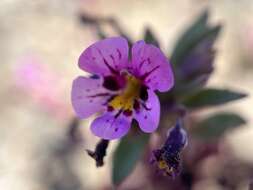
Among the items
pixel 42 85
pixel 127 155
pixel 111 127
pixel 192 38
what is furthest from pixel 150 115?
pixel 42 85

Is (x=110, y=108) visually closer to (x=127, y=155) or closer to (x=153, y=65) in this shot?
(x=153, y=65)

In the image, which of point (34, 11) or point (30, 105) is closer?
point (30, 105)

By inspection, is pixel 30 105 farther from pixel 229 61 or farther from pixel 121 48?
pixel 121 48

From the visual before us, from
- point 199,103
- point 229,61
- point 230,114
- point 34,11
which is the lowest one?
point 229,61

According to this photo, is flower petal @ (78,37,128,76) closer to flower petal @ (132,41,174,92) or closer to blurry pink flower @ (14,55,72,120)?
flower petal @ (132,41,174,92)

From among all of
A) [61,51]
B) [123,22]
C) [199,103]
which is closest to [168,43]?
[123,22]

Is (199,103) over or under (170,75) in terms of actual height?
under

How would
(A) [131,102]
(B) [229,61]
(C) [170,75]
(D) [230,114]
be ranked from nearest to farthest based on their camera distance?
(C) [170,75] → (A) [131,102] → (D) [230,114] → (B) [229,61]
